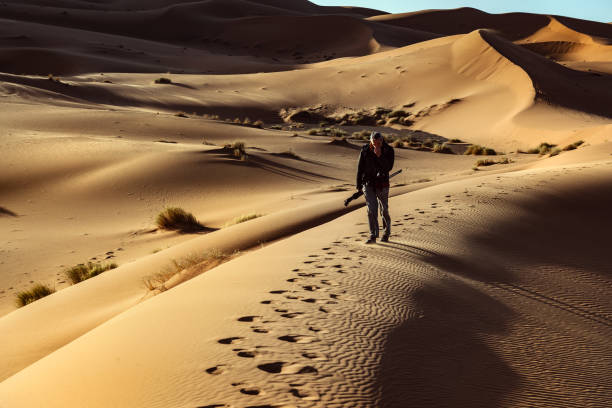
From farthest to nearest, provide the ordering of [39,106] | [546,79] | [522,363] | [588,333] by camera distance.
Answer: [546,79], [39,106], [588,333], [522,363]

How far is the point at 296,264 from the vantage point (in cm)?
716

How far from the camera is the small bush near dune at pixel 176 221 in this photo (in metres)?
13.8

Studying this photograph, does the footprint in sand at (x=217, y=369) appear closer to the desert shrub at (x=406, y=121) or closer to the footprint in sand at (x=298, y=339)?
the footprint in sand at (x=298, y=339)

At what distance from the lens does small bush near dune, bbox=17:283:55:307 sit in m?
9.70

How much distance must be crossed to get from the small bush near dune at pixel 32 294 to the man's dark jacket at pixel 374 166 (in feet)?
17.9

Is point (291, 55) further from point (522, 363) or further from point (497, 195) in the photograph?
point (522, 363)

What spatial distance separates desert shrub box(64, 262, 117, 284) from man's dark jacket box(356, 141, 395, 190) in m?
5.15

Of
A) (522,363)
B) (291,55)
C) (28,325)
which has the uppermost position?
(291,55)

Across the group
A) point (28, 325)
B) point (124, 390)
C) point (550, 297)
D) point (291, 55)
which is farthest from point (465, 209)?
point (291, 55)

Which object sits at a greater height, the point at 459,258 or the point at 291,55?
the point at 291,55

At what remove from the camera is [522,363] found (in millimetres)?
4973

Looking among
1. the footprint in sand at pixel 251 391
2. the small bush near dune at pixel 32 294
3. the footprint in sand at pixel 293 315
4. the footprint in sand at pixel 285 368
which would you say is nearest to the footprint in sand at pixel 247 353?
the footprint in sand at pixel 285 368

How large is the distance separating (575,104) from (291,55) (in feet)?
160

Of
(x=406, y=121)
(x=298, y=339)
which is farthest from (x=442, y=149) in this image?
(x=298, y=339)
